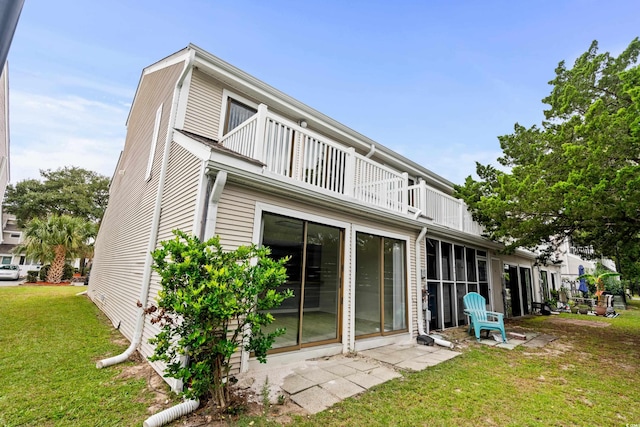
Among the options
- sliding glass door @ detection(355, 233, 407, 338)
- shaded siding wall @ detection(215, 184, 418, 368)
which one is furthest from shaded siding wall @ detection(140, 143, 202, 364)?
sliding glass door @ detection(355, 233, 407, 338)

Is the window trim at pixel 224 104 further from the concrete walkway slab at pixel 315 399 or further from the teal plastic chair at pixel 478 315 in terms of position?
the teal plastic chair at pixel 478 315

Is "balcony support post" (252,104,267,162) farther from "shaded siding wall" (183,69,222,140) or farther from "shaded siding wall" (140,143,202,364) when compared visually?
"shaded siding wall" (183,69,222,140)

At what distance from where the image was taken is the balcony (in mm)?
Answer: 4641

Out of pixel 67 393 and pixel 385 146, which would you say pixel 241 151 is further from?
pixel 385 146

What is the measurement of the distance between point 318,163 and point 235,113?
2739 millimetres

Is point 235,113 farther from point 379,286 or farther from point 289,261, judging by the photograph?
point 379,286

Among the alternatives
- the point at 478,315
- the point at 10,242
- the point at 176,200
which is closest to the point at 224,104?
the point at 176,200

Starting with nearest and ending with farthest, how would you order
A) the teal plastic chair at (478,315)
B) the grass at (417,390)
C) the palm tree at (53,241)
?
the grass at (417,390)
the teal plastic chair at (478,315)
the palm tree at (53,241)

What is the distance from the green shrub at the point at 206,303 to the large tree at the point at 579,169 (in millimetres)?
6749

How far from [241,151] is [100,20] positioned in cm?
612

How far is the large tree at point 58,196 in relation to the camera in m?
26.8

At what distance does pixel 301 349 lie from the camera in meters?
4.78

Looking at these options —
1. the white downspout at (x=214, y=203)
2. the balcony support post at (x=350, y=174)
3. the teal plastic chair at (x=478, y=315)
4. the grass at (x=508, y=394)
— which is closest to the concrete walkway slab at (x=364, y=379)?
the grass at (x=508, y=394)

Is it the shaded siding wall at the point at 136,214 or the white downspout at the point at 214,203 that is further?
the shaded siding wall at the point at 136,214
